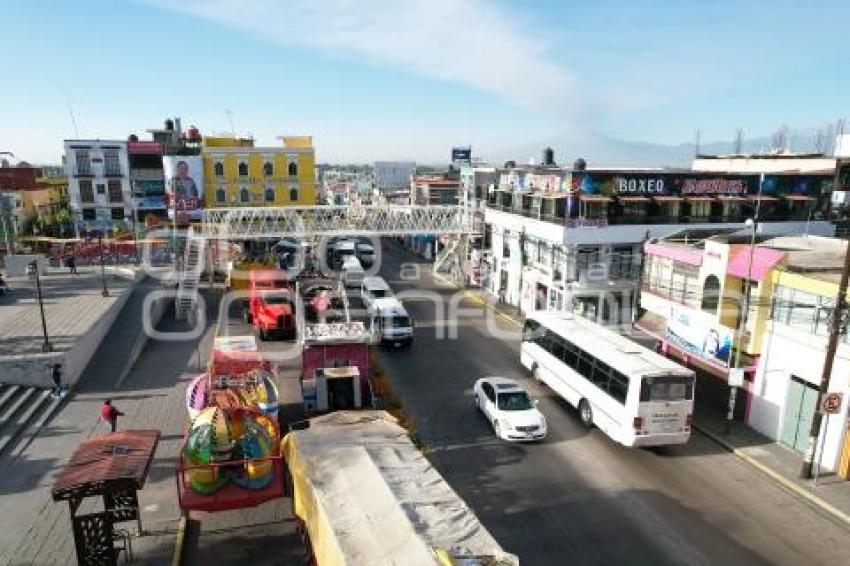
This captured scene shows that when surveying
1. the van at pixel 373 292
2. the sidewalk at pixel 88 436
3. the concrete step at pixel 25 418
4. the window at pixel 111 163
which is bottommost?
the sidewalk at pixel 88 436

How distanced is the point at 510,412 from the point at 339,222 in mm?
27391

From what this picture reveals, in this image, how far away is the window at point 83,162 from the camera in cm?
5616

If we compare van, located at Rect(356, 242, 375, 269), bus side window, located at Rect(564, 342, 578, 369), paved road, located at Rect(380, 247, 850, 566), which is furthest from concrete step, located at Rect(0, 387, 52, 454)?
van, located at Rect(356, 242, 375, 269)

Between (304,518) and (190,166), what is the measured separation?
46.0m

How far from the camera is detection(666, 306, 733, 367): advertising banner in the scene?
20219 millimetres

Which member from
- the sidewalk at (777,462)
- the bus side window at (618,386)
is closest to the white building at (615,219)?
the sidewalk at (777,462)

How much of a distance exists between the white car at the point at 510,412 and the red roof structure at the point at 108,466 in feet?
34.8

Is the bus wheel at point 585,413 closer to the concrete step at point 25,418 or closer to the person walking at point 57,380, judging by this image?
the concrete step at point 25,418

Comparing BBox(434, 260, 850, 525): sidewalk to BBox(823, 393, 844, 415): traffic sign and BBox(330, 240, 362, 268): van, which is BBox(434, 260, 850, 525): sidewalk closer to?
BBox(823, 393, 844, 415): traffic sign

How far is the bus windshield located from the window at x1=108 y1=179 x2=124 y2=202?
57442 mm

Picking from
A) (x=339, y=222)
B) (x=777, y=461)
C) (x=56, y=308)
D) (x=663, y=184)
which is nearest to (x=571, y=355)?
(x=777, y=461)

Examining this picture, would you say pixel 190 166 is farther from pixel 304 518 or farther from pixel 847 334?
pixel 847 334

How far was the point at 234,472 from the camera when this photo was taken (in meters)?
13.1

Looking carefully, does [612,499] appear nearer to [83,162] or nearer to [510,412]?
[510,412]
